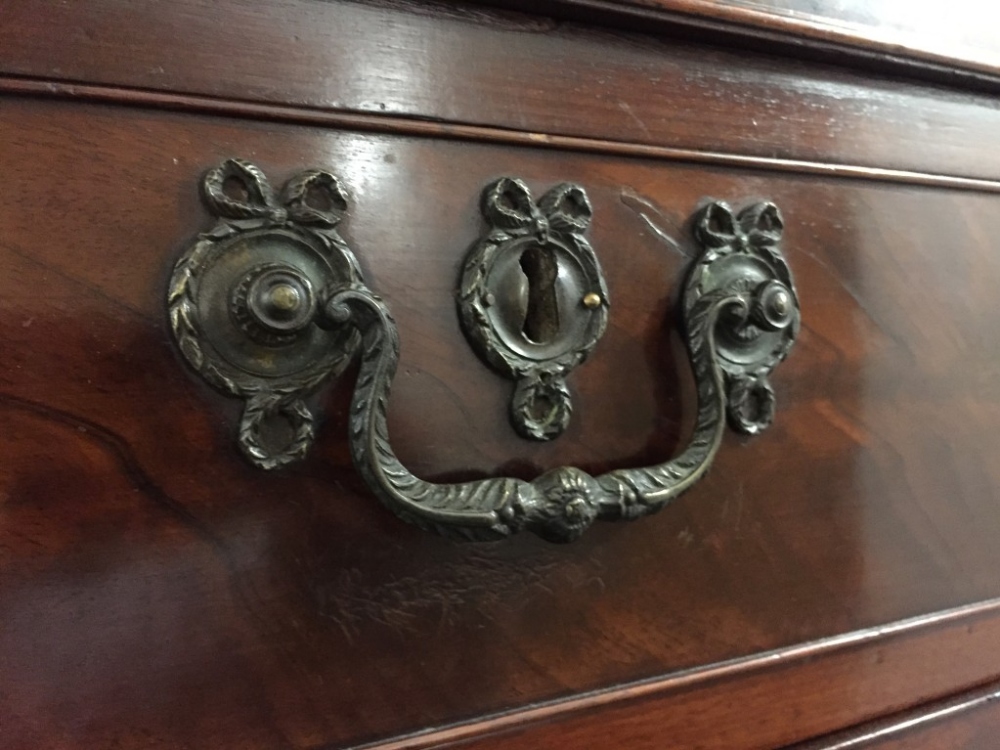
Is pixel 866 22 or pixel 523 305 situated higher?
pixel 866 22

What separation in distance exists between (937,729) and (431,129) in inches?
16.1

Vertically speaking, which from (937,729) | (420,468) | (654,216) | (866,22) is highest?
(866,22)

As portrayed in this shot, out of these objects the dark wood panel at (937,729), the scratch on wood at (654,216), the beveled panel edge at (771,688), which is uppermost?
the scratch on wood at (654,216)

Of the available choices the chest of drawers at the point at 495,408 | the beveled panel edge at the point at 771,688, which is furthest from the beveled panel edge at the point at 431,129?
the beveled panel edge at the point at 771,688

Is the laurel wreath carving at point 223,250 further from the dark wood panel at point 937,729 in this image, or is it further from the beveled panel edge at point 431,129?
the dark wood panel at point 937,729

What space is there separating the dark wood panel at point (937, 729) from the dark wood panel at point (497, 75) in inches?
11.6

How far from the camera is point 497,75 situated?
314 millimetres

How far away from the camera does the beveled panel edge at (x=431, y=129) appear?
260mm

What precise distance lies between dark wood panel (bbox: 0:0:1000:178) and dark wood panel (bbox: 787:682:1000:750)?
0.97 feet

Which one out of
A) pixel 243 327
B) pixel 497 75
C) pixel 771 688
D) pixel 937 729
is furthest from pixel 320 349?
pixel 937 729

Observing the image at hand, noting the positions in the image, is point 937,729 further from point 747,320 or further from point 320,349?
point 320,349

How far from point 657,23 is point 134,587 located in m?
0.31

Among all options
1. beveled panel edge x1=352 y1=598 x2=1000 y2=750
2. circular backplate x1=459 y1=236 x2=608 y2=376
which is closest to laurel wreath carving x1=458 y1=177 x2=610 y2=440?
circular backplate x1=459 y1=236 x2=608 y2=376

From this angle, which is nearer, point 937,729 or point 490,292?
point 490,292
